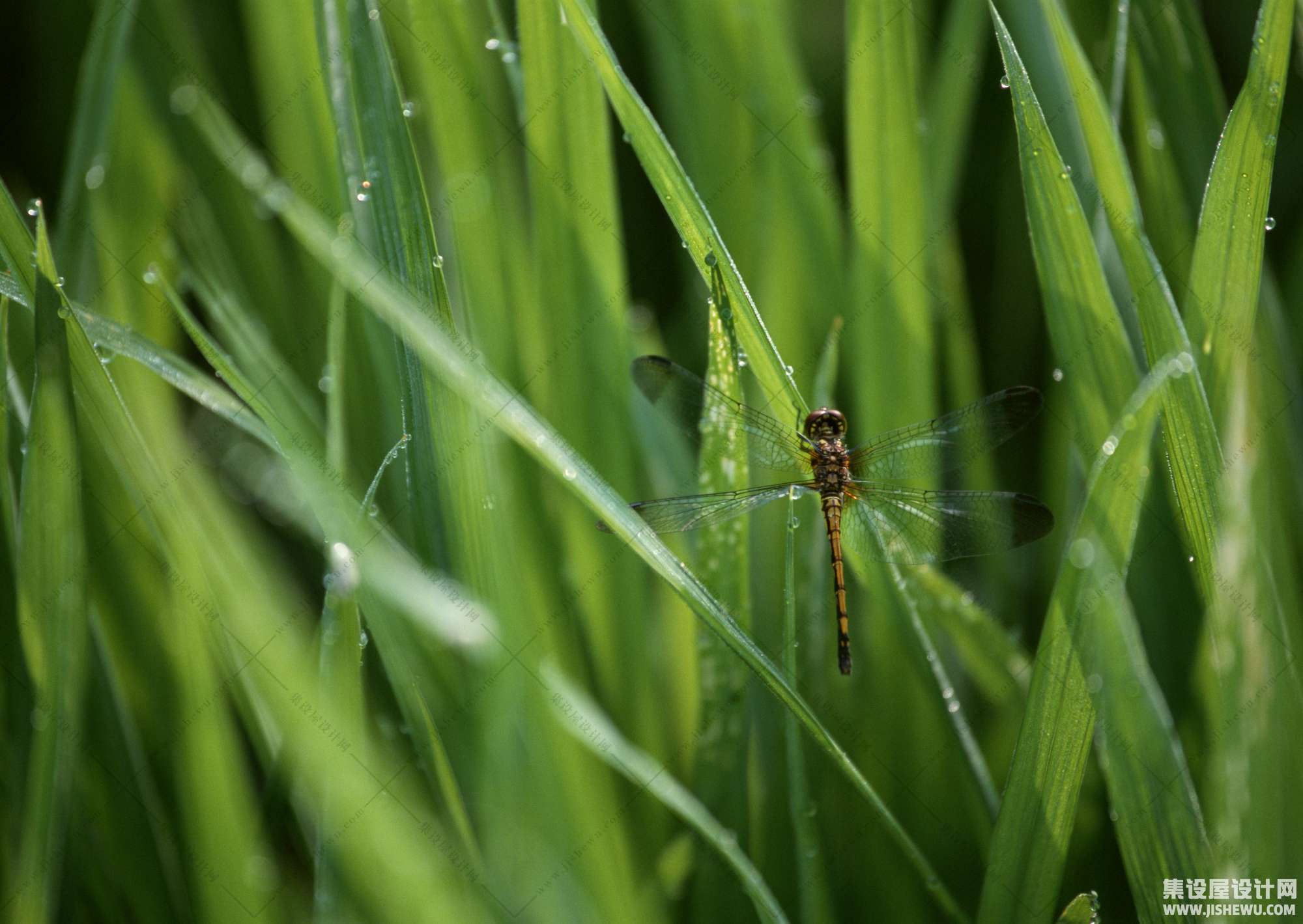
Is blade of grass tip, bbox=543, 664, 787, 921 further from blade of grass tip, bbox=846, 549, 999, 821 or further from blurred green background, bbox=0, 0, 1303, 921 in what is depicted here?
blade of grass tip, bbox=846, 549, 999, 821

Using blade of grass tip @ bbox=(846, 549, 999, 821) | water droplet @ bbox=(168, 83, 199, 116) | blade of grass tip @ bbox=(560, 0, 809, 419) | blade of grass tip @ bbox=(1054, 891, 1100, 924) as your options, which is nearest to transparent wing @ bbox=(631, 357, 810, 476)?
blade of grass tip @ bbox=(560, 0, 809, 419)

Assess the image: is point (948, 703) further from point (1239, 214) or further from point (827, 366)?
point (1239, 214)

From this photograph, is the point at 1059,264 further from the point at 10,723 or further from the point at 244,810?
the point at 10,723

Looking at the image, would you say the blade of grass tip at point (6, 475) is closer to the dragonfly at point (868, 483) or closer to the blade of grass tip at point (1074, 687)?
the dragonfly at point (868, 483)

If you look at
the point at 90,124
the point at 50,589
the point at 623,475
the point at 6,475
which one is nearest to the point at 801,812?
the point at 623,475

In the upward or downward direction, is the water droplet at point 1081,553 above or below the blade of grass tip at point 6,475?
below

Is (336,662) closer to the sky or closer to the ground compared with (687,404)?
closer to the ground

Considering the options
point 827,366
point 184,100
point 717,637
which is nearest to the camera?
point 717,637

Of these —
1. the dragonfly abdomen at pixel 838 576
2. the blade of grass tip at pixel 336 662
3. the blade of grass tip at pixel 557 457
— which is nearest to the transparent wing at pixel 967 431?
the dragonfly abdomen at pixel 838 576
